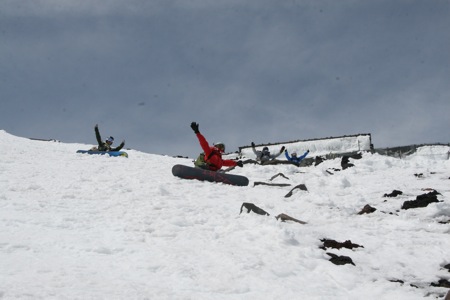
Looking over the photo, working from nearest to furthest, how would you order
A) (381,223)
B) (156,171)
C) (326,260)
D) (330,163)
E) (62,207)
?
(326,260)
(381,223)
(62,207)
(156,171)
(330,163)

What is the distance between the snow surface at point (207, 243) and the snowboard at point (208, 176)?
5.08ft

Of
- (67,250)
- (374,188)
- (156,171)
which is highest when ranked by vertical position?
(156,171)

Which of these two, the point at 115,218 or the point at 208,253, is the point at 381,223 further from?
the point at 115,218

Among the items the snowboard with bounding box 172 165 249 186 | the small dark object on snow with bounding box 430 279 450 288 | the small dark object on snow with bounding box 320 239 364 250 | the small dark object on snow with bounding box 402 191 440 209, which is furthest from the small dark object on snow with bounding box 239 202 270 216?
the snowboard with bounding box 172 165 249 186

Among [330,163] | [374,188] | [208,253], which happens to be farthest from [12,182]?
[330,163]

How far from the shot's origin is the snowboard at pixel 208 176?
11547mm

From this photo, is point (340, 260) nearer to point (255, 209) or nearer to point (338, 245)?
point (338, 245)

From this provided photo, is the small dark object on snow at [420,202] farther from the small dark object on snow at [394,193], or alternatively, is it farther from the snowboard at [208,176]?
the snowboard at [208,176]

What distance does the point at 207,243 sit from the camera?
17.8 feet

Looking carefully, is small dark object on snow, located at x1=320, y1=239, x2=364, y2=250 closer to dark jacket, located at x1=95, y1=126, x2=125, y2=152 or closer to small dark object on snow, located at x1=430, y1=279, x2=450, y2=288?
small dark object on snow, located at x1=430, y1=279, x2=450, y2=288

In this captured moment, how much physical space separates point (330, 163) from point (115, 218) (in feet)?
38.0

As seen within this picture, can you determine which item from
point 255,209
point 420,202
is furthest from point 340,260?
point 420,202

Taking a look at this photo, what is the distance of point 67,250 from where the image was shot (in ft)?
15.4

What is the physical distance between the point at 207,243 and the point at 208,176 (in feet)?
21.0
